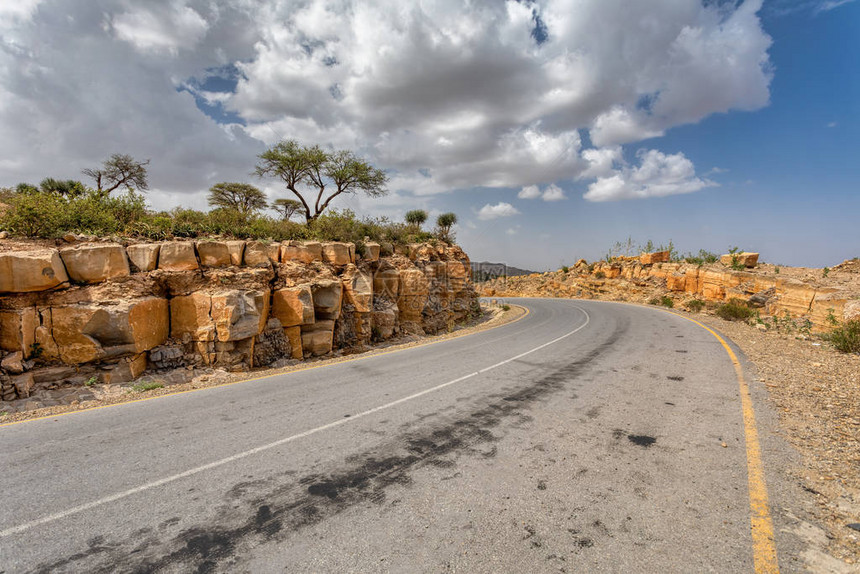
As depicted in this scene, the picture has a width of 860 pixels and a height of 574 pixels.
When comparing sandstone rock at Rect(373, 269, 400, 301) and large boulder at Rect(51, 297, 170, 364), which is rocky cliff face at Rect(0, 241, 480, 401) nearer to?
large boulder at Rect(51, 297, 170, 364)

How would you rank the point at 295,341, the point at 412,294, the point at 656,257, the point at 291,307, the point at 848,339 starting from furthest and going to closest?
the point at 656,257 < the point at 412,294 < the point at 295,341 < the point at 291,307 < the point at 848,339

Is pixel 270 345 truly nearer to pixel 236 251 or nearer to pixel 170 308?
pixel 170 308

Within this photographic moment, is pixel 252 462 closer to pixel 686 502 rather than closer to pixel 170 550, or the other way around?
pixel 170 550

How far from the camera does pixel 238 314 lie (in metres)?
9.76

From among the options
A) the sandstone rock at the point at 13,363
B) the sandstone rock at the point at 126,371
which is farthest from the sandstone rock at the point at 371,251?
the sandstone rock at the point at 13,363

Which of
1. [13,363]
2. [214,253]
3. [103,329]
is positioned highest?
[214,253]

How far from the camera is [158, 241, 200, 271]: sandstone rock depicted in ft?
31.1

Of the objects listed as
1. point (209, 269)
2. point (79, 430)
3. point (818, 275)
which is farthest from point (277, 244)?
point (818, 275)

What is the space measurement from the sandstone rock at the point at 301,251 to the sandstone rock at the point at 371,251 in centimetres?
261

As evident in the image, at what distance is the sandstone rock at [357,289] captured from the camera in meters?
13.7

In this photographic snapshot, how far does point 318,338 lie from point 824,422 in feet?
39.0

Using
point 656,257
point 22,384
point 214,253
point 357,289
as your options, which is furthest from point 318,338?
point 656,257

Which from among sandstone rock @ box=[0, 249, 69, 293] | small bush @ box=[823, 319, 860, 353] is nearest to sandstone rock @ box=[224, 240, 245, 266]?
sandstone rock @ box=[0, 249, 69, 293]

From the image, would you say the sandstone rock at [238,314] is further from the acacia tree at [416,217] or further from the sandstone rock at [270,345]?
the acacia tree at [416,217]
